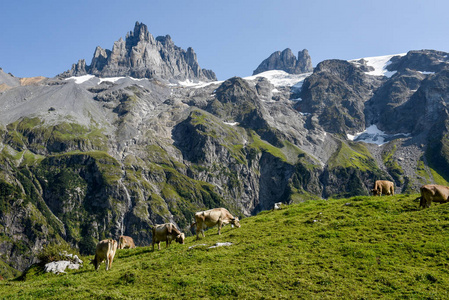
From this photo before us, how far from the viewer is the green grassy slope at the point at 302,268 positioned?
18.5m

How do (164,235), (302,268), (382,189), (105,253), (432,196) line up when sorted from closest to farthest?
(302,268) < (105,253) < (432,196) < (164,235) < (382,189)

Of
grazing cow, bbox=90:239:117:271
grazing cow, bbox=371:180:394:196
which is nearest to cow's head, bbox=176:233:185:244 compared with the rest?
grazing cow, bbox=90:239:117:271

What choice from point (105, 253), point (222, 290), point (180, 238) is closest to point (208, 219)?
point (180, 238)

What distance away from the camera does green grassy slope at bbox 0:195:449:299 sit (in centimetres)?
1852

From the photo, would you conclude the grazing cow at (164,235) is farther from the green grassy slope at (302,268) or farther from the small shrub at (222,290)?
the small shrub at (222,290)

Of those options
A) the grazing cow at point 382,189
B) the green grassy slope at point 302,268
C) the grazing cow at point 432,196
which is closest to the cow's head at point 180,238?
the green grassy slope at point 302,268

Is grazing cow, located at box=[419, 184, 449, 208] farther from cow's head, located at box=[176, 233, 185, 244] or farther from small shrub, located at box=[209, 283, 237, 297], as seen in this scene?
cow's head, located at box=[176, 233, 185, 244]

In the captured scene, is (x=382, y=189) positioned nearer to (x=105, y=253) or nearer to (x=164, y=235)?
(x=164, y=235)

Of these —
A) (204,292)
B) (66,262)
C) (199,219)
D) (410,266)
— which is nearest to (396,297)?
(410,266)

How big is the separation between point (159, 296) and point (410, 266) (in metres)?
17.2

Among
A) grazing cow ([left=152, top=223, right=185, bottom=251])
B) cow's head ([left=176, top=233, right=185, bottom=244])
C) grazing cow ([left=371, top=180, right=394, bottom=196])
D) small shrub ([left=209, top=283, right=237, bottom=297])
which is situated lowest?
small shrub ([left=209, top=283, right=237, bottom=297])

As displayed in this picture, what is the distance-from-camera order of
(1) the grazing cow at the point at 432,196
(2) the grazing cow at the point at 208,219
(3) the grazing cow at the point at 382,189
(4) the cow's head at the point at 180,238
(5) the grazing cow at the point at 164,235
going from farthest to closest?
(3) the grazing cow at the point at 382,189 < (2) the grazing cow at the point at 208,219 < (4) the cow's head at the point at 180,238 < (5) the grazing cow at the point at 164,235 < (1) the grazing cow at the point at 432,196

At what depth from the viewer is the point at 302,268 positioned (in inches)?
837

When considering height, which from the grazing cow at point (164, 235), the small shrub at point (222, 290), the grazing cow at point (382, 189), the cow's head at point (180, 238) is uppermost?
the grazing cow at point (382, 189)
